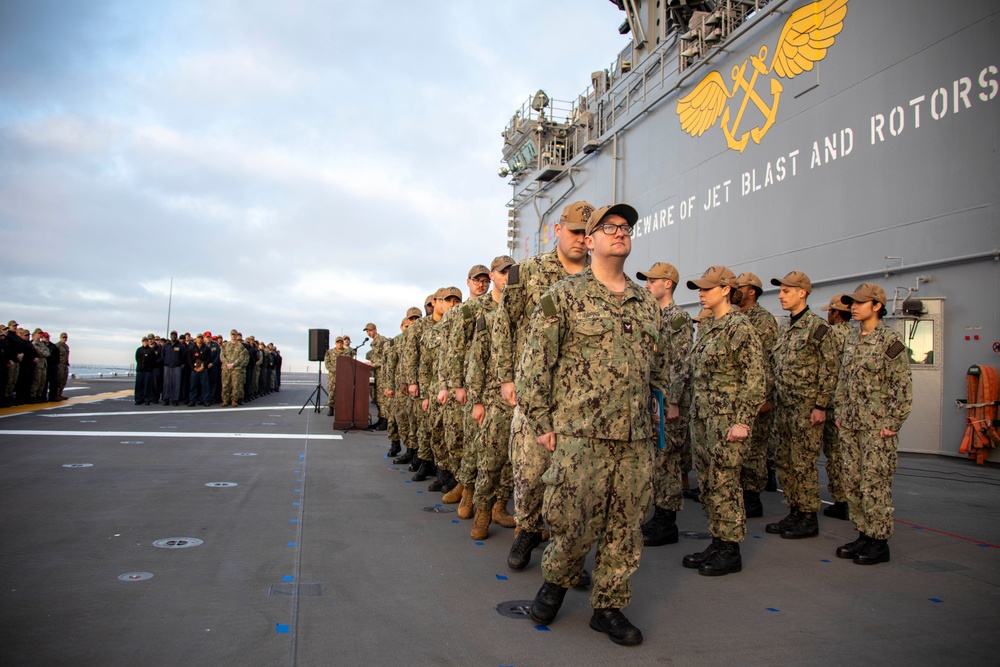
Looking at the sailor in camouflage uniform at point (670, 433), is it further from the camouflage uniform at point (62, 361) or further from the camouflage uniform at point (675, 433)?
the camouflage uniform at point (62, 361)

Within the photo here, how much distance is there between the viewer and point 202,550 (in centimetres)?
345

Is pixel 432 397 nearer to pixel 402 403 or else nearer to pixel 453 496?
pixel 453 496

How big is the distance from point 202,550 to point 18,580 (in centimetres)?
82

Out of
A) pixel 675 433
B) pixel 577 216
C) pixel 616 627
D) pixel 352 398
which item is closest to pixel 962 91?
pixel 675 433

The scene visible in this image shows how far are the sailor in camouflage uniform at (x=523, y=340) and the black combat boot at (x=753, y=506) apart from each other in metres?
2.20

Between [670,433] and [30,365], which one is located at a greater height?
[30,365]

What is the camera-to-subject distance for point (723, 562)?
10.9 ft

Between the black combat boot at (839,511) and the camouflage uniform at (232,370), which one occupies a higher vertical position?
the camouflage uniform at (232,370)

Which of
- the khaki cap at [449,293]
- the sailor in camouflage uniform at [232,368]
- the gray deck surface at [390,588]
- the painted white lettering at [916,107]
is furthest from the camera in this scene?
the sailor in camouflage uniform at [232,368]

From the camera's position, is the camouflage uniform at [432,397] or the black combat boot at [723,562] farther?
the camouflage uniform at [432,397]

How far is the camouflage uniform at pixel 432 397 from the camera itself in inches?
225

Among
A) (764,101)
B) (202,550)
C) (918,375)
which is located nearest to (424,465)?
(202,550)

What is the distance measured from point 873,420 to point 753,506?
1474 millimetres

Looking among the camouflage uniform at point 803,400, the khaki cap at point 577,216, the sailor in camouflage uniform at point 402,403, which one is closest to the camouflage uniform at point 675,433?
the camouflage uniform at point 803,400
